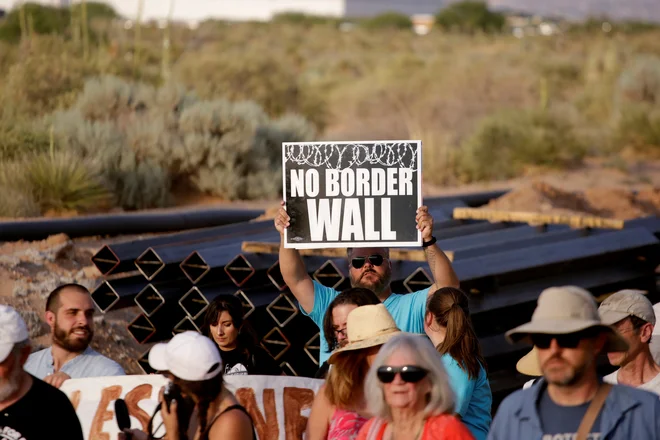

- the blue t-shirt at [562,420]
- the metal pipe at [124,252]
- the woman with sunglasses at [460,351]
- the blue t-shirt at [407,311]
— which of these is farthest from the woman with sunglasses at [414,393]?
the metal pipe at [124,252]

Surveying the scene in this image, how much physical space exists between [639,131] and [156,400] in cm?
2331

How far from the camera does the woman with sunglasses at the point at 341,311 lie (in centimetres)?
604

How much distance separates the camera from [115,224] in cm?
1322

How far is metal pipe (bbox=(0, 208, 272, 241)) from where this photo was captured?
12.5 m

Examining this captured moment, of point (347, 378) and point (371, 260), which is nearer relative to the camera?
point (347, 378)

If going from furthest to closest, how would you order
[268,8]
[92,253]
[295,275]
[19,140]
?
1. [268,8]
2. [19,140]
3. [92,253]
4. [295,275]

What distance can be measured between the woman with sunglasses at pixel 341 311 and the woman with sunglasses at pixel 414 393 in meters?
1.27

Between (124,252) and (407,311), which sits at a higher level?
(407,311)

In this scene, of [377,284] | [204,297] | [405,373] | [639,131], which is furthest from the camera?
[639,131]

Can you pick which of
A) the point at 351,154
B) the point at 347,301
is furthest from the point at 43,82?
the point at 347,301

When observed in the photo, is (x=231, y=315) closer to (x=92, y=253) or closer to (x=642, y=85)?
(x=92, y=253)

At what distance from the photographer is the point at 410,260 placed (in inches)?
398

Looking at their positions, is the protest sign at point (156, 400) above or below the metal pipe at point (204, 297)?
above

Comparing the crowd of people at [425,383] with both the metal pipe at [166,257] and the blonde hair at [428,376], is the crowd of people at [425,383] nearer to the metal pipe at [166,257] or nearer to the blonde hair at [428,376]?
the blonde hair at [428,376]
